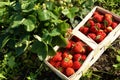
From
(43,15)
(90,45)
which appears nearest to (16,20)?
(43,15)

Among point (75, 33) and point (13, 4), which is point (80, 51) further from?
point (13, 4)

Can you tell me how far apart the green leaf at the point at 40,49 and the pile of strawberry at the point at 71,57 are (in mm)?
120

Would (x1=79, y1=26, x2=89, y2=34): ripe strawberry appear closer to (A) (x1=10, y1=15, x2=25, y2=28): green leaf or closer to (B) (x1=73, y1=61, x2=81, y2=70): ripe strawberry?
(B) (x1=73, y1=61, x2=81, y2=70): ripe strawberry

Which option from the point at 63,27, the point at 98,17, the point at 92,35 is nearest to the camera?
the point at 63,27

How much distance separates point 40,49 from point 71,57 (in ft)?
0.99

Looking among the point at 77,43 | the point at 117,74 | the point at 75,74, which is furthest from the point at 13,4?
the point at 117,74

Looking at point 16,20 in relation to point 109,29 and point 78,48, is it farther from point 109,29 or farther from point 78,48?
point 109,29

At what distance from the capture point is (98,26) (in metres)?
3.17

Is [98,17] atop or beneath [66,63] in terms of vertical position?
atop

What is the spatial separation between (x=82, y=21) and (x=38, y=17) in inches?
18.5

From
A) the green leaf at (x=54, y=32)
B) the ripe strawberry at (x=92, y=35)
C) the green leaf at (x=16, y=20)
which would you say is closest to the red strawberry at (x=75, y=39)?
the ripe strawberry at (x=92, y=35)

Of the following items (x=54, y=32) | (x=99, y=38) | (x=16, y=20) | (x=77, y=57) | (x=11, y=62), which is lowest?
(x=11, y=62)

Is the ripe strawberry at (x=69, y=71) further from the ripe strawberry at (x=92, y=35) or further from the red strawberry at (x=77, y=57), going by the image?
the ripe strawberry at (x=92, y=35)

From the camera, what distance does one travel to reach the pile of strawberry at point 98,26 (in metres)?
3.12
